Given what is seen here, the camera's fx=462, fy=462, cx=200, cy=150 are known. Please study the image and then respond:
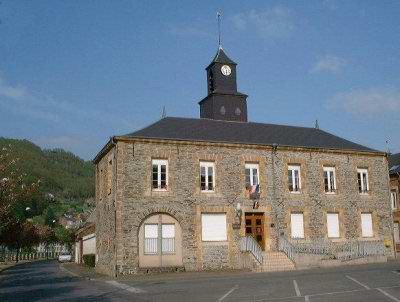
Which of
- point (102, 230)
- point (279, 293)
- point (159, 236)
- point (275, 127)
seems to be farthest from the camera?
point (275, 127)

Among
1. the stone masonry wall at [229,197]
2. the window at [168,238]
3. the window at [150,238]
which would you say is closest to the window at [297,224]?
the stone masonry wall at [229,197]

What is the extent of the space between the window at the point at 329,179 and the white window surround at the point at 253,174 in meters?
4.88

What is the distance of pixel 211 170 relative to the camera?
26375 mm

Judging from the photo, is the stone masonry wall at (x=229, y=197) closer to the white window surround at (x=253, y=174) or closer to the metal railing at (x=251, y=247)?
the white window surround at (x=253, y=174)

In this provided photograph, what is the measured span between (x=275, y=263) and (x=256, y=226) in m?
3.16

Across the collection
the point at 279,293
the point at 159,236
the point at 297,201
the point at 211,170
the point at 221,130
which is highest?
the point at 221,130

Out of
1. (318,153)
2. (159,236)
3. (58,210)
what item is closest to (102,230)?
(159,236)

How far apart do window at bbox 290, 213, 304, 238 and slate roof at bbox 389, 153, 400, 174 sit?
17085mm

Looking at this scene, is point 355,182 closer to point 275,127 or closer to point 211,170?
point 275,127

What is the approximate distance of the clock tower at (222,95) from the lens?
32125 millimetres

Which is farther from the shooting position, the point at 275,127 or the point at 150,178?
the point at 275,127

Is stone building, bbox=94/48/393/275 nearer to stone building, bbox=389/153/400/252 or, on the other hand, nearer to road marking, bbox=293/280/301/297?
road marking, bbox=293/280/301/297

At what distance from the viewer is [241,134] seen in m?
28.8

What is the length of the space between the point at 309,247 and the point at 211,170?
24.4 ft
